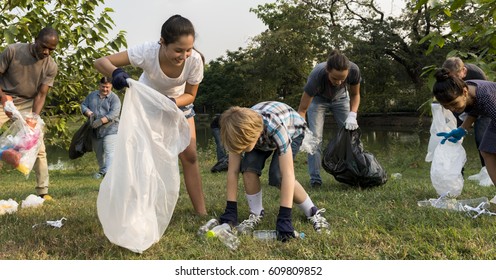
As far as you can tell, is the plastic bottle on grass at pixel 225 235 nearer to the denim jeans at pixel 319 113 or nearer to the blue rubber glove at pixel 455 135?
the blue rubber glove at pixel 455 135

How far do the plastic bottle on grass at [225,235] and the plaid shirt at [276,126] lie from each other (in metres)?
0.52

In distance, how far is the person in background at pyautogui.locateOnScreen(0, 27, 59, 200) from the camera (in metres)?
3.72

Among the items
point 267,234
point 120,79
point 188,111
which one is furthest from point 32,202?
point 267,234

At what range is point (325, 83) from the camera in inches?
171

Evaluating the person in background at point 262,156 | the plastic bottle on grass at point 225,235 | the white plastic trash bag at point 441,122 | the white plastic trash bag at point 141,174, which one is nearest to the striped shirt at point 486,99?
the person in background at point 262,156

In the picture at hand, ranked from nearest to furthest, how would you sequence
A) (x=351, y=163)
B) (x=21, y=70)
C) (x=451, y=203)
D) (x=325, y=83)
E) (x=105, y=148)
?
(x=451, y=203)
(x=21, y=70)
(x=351, y=163)
(x=325, y=83)
(x=105, y=148)

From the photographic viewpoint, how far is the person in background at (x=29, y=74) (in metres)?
3.72

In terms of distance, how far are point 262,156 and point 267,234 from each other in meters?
0.50

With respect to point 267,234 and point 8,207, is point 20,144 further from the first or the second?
point 267,234

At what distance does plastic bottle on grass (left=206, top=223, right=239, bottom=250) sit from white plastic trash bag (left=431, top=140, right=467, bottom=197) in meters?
1.77

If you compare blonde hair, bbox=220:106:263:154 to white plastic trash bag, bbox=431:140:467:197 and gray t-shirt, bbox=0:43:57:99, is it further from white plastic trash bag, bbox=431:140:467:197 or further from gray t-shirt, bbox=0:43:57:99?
gray t-shirt, bbox=0:43:57:99

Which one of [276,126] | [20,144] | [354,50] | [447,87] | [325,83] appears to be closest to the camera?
[276,126]
